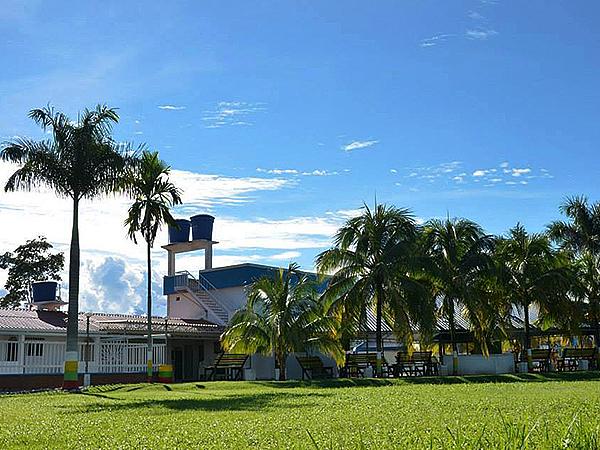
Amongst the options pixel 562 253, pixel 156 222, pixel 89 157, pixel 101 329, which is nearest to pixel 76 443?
pixel 89 157

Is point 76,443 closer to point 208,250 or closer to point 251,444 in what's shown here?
point 251,444

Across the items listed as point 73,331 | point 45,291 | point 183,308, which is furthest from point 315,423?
point 45,291

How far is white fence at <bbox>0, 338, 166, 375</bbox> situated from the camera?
33.4 meters

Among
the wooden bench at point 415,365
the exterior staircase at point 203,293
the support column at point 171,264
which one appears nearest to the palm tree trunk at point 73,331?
the wooden bench at point 415,365

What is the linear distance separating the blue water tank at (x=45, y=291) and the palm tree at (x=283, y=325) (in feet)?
51.3

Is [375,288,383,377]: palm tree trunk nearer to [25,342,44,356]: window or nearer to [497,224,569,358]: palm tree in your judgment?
[497,224,569,358]: palm tree

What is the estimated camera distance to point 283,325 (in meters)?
33.2

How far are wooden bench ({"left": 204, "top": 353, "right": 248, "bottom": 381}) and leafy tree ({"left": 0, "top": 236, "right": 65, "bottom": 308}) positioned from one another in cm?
2616

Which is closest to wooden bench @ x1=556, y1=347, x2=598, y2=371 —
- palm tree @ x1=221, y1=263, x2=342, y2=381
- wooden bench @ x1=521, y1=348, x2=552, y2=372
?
wooden bench @ x1=521, y1=348, x2=552, y2=372

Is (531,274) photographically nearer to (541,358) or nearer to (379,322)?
(541,358)

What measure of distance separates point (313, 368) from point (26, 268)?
30191 mm

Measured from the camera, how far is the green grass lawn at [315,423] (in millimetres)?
8742

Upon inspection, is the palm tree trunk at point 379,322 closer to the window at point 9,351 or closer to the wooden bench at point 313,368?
the wooden bench at point 313,368

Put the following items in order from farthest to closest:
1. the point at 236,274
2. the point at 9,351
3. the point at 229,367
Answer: the point at 236,274, the point at 229,367, the point at 9,351
